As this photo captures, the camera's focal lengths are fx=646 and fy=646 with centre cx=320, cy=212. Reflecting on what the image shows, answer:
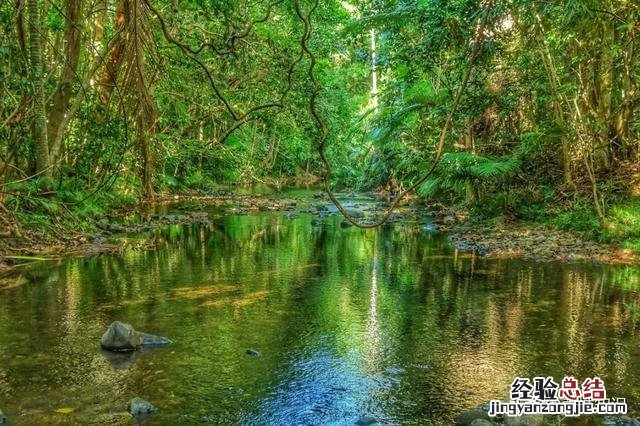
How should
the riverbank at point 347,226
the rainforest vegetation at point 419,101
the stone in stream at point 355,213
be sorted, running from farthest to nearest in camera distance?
the stone in stream at point 355,213, the riverbank at point 347,226, the rainforest vegetation at point 419,101

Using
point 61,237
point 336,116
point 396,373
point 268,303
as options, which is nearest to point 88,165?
point 61,237

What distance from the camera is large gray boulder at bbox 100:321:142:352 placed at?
12.5ft

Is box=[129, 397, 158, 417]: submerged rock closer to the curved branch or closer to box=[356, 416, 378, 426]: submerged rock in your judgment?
box=[356, 416, 378, 426]: submerged rock

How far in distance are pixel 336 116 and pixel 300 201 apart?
6560 mm

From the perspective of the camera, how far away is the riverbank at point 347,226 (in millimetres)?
6832

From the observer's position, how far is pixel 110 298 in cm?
511

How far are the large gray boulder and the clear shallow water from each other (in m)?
0.10

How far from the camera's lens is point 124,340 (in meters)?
3.80

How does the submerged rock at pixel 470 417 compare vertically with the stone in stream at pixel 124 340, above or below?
below

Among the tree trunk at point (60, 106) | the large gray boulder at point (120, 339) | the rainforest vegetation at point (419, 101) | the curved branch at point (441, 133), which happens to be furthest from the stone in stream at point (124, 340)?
the tree trunk at point (60, 106)

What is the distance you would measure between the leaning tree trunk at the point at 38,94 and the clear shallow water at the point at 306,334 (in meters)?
1.97

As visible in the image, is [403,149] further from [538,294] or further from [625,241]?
[538,294]

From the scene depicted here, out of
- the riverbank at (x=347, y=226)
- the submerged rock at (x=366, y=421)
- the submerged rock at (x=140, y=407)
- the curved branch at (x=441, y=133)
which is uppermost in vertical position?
the curved branch at (x=441, y=133)

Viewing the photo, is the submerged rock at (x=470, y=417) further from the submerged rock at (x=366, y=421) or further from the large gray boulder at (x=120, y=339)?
the large gray boulder at (x=120, y=339)
